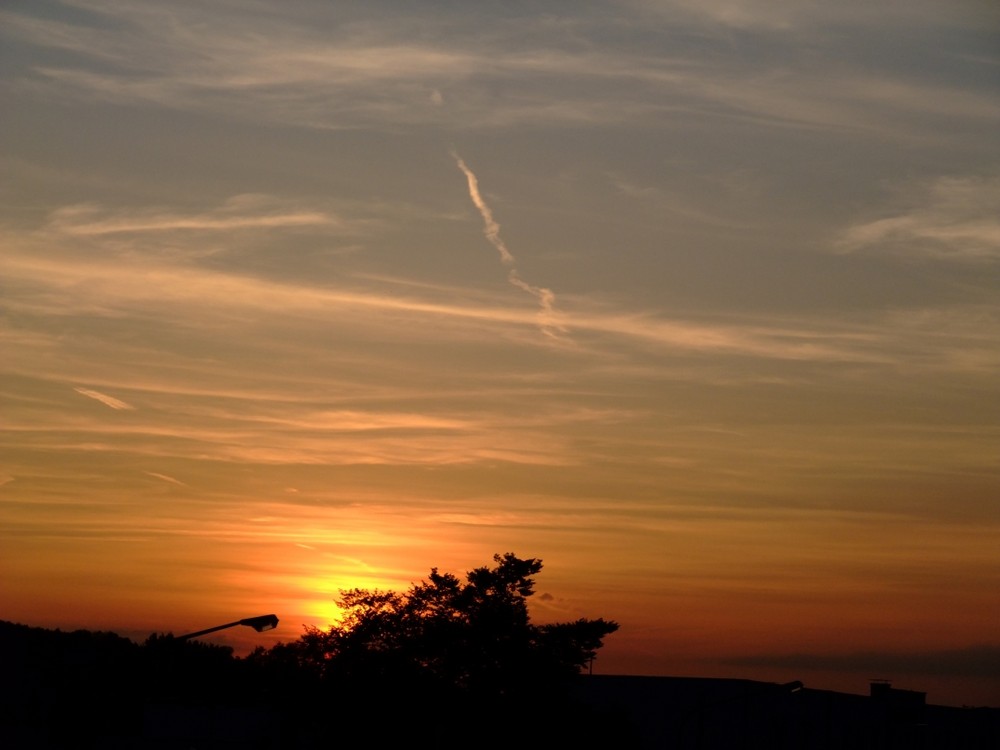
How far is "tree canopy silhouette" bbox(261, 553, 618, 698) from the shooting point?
89.8 metres

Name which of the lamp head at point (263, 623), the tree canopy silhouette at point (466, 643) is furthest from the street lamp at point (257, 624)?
the tree canopy silhouette at point (466, 643)

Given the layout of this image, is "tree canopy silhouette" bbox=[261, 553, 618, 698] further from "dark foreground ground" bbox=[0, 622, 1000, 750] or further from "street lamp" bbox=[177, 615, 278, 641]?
"street lamp" bbox=[177, 615, 278, 641]

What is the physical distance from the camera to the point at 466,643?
306 feet

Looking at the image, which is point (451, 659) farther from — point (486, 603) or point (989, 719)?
point (989, 719)

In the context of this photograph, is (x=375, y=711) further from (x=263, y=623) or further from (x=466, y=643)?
(x=263, y=623)

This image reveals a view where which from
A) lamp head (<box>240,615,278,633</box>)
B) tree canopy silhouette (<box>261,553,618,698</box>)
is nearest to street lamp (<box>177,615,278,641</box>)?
lamp head (<box>240,615,278,633</box>)

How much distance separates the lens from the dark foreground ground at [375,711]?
61781 mm

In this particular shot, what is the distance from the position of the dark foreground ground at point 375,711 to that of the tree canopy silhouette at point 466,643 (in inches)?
69.3

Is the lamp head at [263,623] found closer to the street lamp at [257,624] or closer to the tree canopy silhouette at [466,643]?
the street lamp at [257,624]

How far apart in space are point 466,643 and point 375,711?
11104 mm

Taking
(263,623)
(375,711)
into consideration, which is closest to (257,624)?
(263,623)

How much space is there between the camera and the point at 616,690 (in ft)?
336

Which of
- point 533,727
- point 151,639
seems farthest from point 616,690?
point 151,639

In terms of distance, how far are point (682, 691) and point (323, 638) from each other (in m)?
29.6
